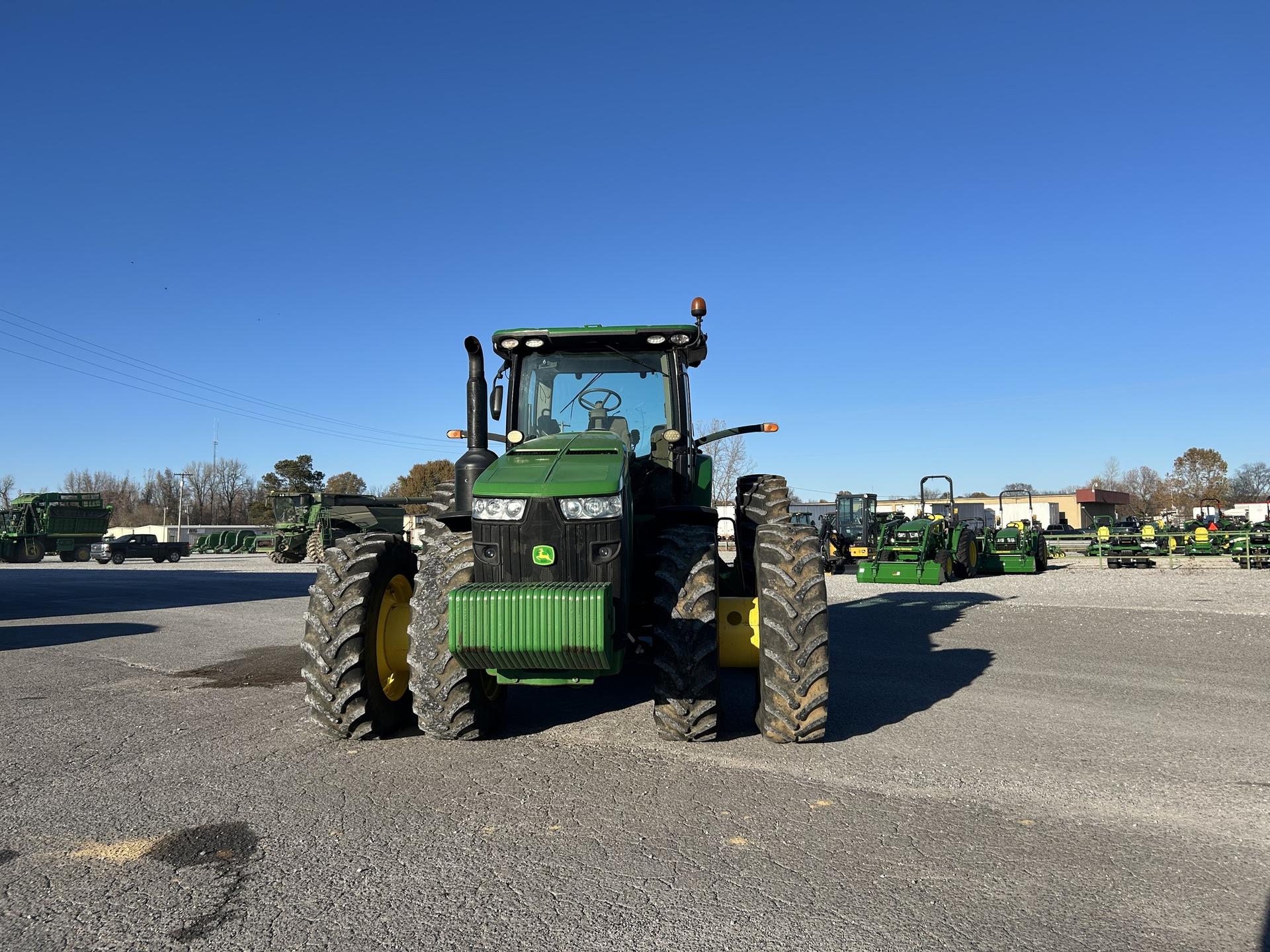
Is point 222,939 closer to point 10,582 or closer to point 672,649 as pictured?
point 672,649

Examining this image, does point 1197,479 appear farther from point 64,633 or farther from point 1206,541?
point 64,633

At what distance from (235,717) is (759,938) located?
5.01 metres

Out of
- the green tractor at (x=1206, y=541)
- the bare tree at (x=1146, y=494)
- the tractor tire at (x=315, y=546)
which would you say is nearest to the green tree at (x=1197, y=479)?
the bare tree at (x=1146, y=494)

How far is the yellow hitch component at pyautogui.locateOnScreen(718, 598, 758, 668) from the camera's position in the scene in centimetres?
569

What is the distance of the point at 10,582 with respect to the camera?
23891mm

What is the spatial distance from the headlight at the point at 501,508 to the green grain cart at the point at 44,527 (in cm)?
4523

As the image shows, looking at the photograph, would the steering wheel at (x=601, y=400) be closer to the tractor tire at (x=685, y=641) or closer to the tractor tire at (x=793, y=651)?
the tractor tire at (x=685, y=641)

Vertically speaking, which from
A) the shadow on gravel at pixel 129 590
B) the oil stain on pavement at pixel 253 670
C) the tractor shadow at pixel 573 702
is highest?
the shadow on gravel at pixel 129 590

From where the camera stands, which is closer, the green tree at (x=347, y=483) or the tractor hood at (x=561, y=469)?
the tractor hood at (x=561, y=469)

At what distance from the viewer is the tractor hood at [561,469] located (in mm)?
5043

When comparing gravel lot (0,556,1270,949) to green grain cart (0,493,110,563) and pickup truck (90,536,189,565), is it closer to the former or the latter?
pickup truck (90,536,189,565)

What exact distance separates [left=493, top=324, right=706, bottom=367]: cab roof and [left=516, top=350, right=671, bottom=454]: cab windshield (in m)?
0.08

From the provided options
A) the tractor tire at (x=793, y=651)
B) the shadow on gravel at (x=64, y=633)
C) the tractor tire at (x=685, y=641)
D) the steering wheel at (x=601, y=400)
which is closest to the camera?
the tractor tire at (x=685, y=641)

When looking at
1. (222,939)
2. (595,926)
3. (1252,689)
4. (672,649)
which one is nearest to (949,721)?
(672,649)
